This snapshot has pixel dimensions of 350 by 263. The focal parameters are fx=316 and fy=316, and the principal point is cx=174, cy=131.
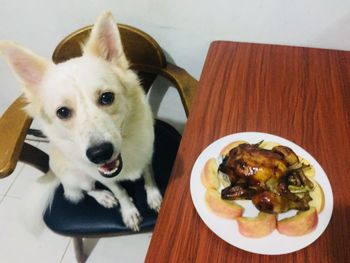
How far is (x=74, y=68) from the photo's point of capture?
0.82 m

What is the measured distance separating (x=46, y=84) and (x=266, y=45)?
67 cm

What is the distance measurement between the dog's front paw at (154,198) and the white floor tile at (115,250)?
0.47 metres

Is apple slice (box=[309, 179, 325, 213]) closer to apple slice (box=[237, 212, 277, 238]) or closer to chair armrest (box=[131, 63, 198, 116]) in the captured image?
apple slice (box=[237, 212, 277, 238])

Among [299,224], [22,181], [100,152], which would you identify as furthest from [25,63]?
[22,181]

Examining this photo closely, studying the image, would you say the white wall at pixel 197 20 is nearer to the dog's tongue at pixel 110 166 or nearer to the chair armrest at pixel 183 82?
the chair armrest at pixel 183 82

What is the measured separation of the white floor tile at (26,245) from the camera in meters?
1.47

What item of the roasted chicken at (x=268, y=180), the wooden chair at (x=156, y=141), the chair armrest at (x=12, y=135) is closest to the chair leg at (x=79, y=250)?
the wooden chair at (x=156, y=141)

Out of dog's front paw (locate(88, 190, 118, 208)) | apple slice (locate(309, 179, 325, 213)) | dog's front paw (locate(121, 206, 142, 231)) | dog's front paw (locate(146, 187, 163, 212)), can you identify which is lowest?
dog's front paw (locate(88, 190, 118, 208))

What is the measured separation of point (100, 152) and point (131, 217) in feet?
1.07

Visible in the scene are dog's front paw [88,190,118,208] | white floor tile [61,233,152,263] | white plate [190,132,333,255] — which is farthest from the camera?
white floor tile [61,233,152,263]

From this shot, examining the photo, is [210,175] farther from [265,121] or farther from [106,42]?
[106,42]

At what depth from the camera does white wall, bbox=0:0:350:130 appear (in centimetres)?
96

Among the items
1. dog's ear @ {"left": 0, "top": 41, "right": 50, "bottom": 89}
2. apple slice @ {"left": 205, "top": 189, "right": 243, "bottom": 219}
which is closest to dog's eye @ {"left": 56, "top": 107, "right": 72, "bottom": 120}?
dog's ear @ {"left": 0, "top": 41, "right": 50, "bottom": 89}

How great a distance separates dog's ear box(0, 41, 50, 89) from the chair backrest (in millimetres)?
267
